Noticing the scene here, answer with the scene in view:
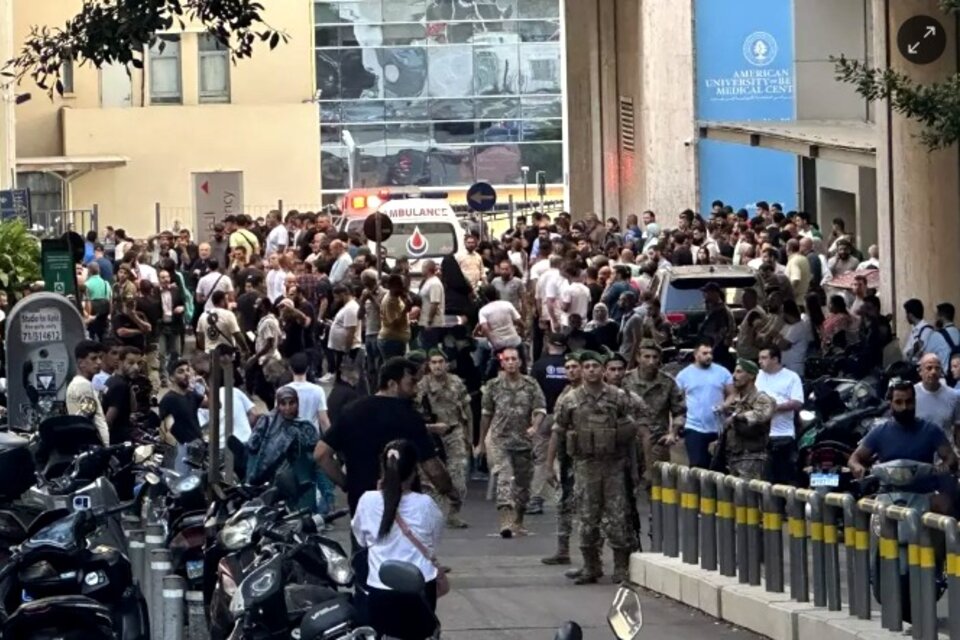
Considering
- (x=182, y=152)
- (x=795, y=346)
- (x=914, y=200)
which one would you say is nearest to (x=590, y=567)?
(x=795, y=346)

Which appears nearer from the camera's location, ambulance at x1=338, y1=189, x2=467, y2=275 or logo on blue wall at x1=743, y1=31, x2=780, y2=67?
ambulance at x1=338, y1=189, x2=467, y2=275

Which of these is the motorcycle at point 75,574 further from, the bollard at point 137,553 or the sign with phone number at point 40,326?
the sign with phone number at point 40,326

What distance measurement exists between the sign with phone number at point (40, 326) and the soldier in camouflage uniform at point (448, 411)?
5.00 m

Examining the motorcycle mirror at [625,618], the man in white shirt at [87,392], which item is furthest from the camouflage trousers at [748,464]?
the motorcycle mirror at [625,618]

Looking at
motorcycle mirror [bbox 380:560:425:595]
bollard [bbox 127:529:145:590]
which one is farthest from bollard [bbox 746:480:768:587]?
motorcycle mirror [bbox 380:560:425:595]

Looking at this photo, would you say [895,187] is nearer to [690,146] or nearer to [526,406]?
[526,406]

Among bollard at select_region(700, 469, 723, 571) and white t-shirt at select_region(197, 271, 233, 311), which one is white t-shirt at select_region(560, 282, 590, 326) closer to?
white t-shirt at select_region(197, 271, 233, 311)

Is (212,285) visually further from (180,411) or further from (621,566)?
(621,566)

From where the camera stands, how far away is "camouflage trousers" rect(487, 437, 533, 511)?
19422 millimetres

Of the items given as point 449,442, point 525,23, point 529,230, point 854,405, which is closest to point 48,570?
point 449,442

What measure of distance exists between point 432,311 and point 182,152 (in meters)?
38.4

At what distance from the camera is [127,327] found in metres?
28.3

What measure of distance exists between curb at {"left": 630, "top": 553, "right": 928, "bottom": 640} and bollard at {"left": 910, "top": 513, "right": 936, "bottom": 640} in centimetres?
38

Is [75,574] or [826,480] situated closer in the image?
[75,574]
